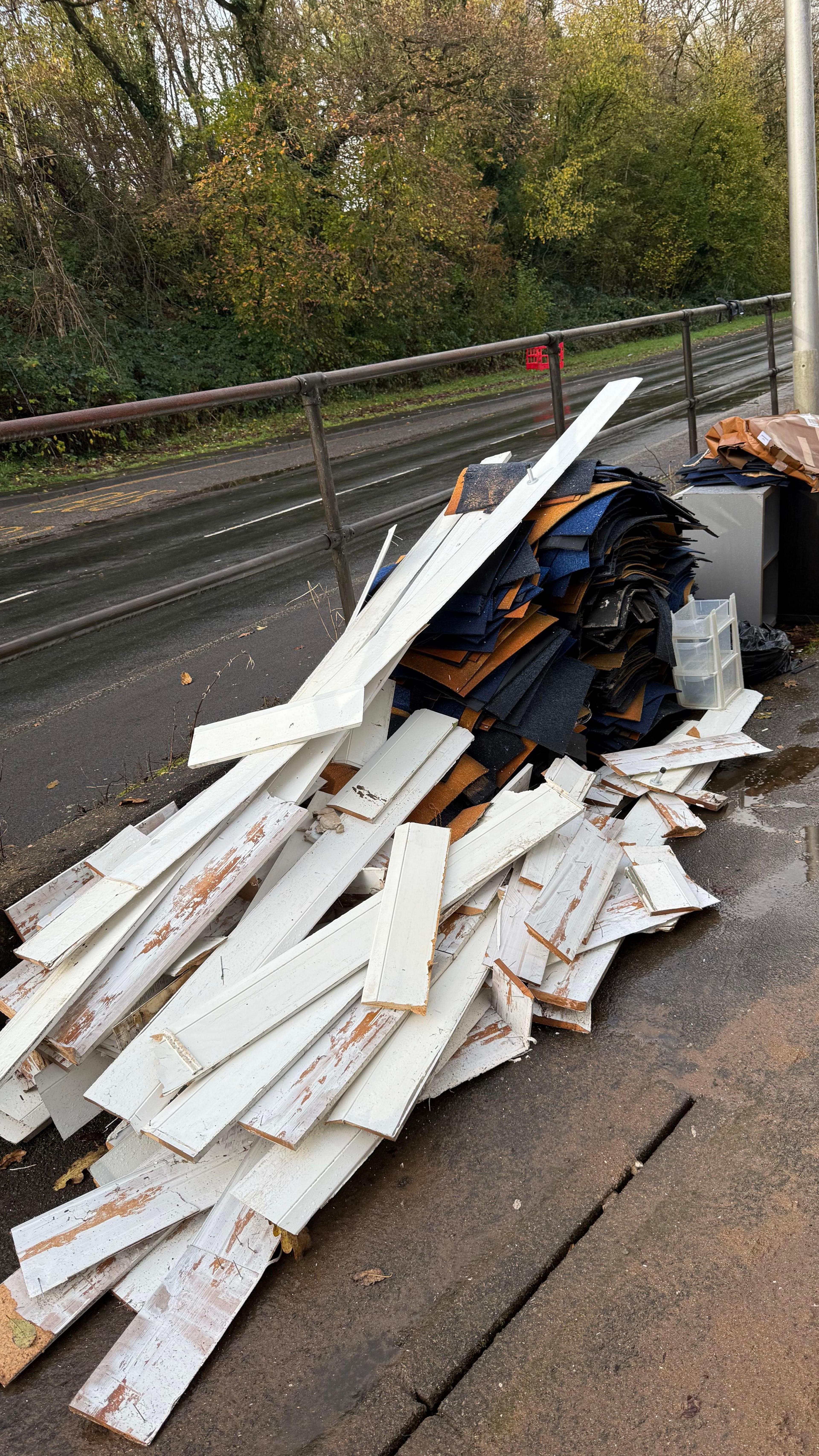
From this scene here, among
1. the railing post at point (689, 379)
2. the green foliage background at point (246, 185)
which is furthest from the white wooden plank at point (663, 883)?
the green foliage background at point (246, 185)

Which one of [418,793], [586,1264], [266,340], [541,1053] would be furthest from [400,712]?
[266,340]

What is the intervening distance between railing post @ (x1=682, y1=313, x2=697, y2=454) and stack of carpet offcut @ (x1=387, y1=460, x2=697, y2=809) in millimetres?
3014

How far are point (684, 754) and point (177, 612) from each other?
223 inches

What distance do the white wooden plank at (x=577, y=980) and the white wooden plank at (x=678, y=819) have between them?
0.74 meters

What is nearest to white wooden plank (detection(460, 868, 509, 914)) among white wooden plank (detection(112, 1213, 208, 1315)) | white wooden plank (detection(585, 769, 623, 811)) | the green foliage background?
white wooden plank (detection(585, 769, 623, 811))

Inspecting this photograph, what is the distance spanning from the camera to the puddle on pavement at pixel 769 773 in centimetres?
399

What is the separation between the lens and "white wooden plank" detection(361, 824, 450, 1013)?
101 inches

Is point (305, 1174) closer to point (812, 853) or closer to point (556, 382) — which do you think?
point (812, 853)

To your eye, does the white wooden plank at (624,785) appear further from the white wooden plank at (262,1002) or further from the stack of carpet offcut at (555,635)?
the white wooden plank at (262,1002)

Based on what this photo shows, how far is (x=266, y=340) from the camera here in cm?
2458

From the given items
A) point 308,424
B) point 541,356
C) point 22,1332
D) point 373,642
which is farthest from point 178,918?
point 541,356

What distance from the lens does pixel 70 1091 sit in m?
2.74

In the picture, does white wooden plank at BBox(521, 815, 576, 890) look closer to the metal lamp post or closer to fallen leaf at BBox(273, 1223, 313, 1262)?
fallen leaf at BBox(273, 1223, 313, 1262)

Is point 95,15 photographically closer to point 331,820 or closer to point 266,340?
point 266,340
